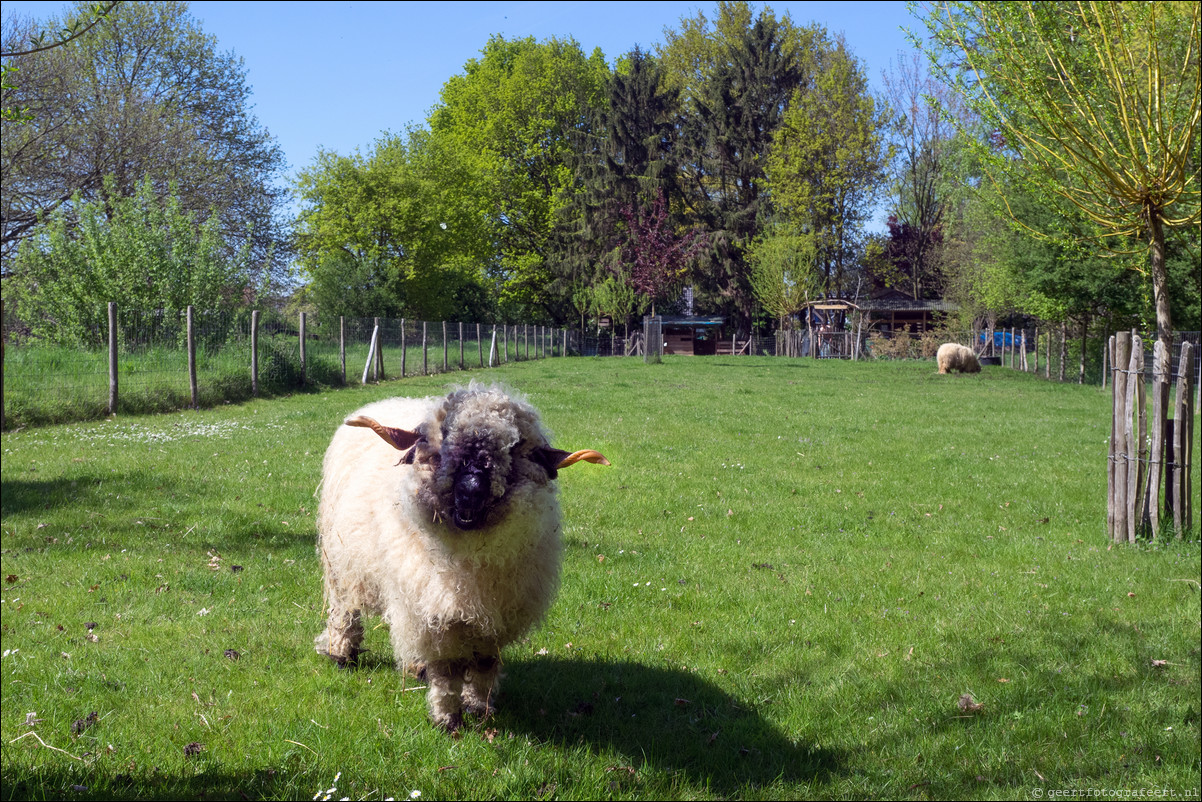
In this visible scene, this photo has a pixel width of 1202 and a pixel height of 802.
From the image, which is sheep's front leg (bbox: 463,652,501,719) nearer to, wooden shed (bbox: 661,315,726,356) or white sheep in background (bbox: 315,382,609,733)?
white sheep in background (bbox: 315,382,609,733)

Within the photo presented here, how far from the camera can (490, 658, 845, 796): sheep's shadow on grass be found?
154 inches

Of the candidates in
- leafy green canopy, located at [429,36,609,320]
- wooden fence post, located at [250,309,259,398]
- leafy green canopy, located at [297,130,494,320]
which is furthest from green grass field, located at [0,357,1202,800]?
leafy green canopy, located at [429,36,609,320]

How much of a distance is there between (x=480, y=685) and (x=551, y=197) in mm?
56661

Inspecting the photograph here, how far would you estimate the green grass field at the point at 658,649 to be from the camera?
3.83 meters

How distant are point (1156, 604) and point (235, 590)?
6.89 m

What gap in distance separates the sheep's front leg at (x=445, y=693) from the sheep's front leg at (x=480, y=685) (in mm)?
69

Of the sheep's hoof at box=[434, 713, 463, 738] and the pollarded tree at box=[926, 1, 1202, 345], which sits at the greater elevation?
the pollarded tree at box=[926, 1, 1202, 345]

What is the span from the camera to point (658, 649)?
5180mm

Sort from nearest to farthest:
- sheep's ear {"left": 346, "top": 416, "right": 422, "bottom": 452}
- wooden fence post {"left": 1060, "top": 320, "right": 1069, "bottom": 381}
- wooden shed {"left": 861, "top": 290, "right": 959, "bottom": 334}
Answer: sheep's ear {"left": 346, "top": 416, "right": 422, "bottom": 452} < wooden fence post {"left": 1060, "top": 320, "right": 1069, "bottom": 381} < wooden shed {"left": 861, "top": 290, "right": 959, "bottom": 334}

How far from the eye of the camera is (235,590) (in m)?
5.96

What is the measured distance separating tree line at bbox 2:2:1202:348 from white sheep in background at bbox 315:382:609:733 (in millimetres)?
13502

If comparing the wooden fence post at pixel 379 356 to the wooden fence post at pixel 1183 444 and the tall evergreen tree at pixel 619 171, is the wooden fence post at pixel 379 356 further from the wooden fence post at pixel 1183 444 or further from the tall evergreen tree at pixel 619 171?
the tall evergreen tree at pixel 619 171

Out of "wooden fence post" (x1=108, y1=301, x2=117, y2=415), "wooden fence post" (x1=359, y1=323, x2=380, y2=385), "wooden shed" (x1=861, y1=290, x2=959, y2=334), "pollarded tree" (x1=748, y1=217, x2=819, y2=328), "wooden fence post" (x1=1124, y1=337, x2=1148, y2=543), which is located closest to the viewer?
"wooden fence post" (x1=1124, y1=337, x2=1148, y2=543)

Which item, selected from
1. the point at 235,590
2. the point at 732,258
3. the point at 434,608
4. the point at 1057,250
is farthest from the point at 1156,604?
the point at 732,258
